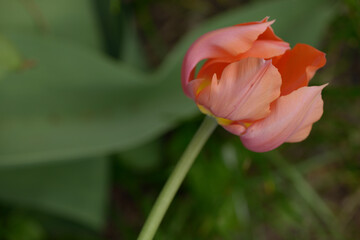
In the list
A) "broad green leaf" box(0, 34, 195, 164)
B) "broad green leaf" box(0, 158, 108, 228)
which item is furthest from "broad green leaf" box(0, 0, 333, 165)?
"broad green leaf" box(0, 158, 108, 228)

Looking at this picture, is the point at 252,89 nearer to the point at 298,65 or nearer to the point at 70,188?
the point at 298,65

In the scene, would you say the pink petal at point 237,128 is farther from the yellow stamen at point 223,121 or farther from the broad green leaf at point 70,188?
the broad green leaf at point 70,188

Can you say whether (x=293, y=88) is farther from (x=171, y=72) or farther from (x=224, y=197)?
(x=224, y=197)

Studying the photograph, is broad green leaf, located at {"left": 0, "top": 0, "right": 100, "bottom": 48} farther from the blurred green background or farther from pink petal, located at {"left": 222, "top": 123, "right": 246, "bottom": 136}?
pink petal, located at {"left": 222, "top": 123, "right": 246, "bottom": 136}

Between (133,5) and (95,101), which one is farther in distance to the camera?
(133,5)

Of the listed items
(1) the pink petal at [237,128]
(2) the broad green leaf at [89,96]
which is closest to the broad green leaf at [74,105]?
(2) the broad green leaf at [89,96]

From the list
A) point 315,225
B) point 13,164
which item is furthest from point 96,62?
point 315,225

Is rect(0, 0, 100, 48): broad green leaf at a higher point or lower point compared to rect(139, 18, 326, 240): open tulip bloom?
lower
